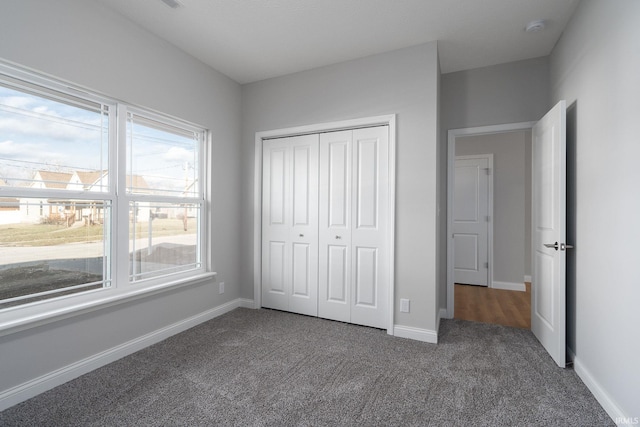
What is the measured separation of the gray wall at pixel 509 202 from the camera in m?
4.66

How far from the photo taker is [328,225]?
329 centimetres

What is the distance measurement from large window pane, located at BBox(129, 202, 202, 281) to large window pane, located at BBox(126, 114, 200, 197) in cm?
16

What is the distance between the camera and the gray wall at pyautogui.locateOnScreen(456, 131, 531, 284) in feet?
15.3

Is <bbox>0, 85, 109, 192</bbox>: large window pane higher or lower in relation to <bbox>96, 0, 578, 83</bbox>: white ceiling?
lower

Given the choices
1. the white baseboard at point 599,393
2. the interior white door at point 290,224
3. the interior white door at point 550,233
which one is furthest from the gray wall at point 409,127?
the white baseboard at point 599,393

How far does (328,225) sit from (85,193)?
6.87 feet

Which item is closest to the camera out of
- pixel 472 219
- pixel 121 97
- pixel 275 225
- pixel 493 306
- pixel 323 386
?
pixel 323 386

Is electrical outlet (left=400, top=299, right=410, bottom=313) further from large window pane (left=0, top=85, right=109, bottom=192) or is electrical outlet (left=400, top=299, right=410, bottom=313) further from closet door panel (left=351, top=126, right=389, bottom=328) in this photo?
large window pane (left=0, top=85, right=109, bottom=192)

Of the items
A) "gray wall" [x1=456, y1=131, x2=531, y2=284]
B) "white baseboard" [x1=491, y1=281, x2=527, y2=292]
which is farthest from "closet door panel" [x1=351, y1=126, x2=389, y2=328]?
"white baseboard" [x1=491, y1=281, x2=527, y2=292]

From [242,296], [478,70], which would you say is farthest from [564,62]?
[242,296]

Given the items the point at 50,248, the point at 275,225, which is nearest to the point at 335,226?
the point at 275,225

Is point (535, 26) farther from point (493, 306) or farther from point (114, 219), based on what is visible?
point (114, 219)

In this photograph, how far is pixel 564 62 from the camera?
257cm

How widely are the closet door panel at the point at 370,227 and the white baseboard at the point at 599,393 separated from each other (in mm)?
1452
